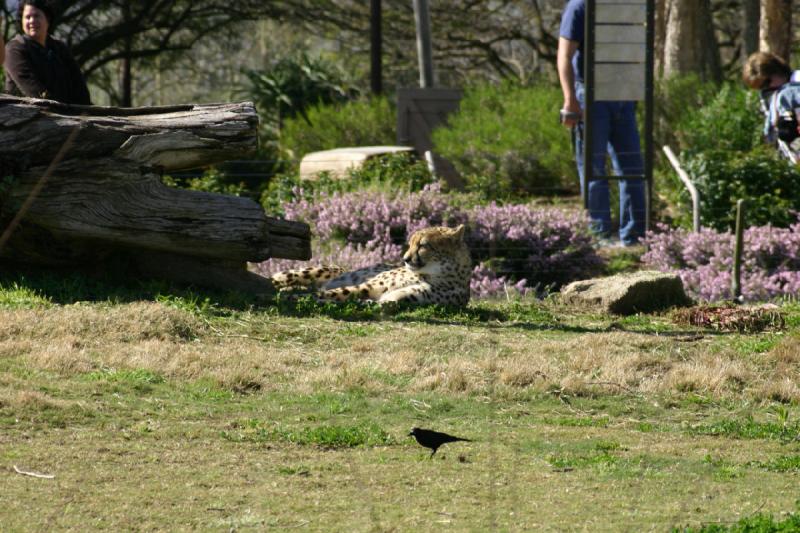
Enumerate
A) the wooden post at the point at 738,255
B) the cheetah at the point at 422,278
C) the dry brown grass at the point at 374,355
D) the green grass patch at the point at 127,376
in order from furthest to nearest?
the wooden post at the point at 738,255
the cheetah at the point at 422,278
the dry brown grass at the point at 374,355
the green grass patch at the point at 127,376

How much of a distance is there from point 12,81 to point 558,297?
198 inches

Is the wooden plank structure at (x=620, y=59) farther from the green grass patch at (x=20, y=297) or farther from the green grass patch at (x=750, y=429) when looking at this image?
the green grass patch at (x=750, y=429)

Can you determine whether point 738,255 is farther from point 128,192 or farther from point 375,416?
point 375,416

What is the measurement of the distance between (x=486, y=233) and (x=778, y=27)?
10.8 meters

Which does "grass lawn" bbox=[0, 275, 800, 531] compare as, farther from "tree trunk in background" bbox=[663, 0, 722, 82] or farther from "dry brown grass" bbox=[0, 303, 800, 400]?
"tree trunk in background" bbox=[663, 0, 722, 82]

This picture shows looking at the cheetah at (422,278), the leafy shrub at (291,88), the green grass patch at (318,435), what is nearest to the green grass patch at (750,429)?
the green grass patch at (318,435)

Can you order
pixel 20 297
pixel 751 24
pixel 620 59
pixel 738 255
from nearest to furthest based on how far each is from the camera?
pixel 20 297 → pixel 738 255 → pixel 620 59 → pixel 751 24

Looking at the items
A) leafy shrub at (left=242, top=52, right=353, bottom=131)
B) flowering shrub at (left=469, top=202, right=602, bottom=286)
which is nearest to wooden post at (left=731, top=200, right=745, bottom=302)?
flowering shrub at (left=469, top=202, right=602, bottom=286)

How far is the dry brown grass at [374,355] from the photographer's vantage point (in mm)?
8133

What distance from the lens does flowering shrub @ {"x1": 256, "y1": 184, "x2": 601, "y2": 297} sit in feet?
44.1

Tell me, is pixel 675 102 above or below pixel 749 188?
above

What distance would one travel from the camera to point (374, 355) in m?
8.76

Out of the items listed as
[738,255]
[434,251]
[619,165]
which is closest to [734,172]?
[619,165]

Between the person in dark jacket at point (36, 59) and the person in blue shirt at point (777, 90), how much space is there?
22.2ft
